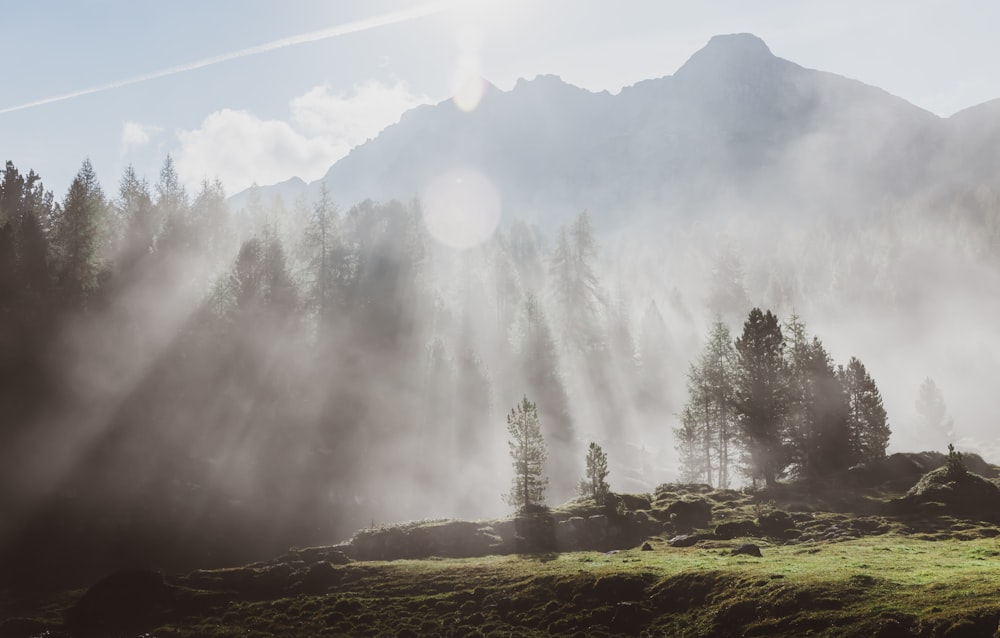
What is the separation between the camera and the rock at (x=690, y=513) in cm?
4325

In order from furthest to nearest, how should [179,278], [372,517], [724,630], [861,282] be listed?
[861,282] < [179,278] < [372,517] < [724,630]

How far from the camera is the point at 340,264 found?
75688 millimetres

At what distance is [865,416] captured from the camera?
5388cm

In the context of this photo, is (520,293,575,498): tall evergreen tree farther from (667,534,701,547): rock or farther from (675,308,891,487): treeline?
(667,534,701,547): rock

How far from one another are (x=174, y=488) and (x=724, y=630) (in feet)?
157

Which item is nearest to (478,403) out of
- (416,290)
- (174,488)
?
(416,290)

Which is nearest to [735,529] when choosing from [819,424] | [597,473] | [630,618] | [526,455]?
[597,473]

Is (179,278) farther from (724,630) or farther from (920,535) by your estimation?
(920,535)

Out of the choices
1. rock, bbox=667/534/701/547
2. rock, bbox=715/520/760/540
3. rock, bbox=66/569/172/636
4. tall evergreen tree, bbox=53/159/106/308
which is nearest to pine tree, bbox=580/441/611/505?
rock, bbox=667/534/701/547

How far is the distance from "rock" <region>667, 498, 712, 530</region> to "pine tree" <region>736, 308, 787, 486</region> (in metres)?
9.37

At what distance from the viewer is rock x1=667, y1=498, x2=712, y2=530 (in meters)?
43.2

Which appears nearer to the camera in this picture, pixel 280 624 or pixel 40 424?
pixel 280 624

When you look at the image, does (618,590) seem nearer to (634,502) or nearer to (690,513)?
(690,513)

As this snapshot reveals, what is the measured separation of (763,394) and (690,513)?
14.1 metres
